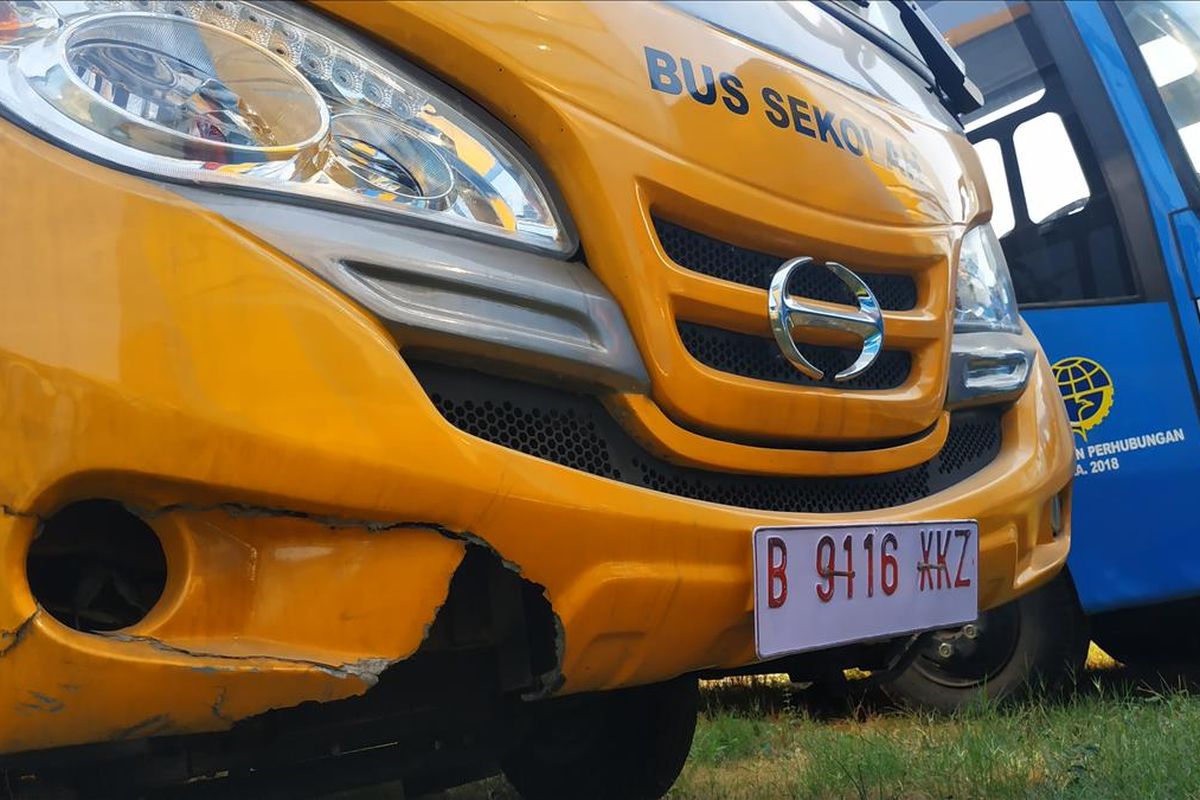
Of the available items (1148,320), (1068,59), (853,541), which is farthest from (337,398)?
(1068,59)

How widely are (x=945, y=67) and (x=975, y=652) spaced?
1764 millimetres

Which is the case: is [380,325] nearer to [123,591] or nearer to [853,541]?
[123,591]

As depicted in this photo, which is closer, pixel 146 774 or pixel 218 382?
pixel 218 382

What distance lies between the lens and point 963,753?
2199 mm

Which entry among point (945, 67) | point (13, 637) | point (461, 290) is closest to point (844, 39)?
point (945, 67)

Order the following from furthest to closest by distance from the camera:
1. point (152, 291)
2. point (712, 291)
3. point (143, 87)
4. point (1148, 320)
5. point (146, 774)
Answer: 1. point (1148, 320)
2. point (712, 291)
3. point (146, 774)
4. point (143, 87)
5. point (152, 291)

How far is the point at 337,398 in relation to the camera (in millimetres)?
1087

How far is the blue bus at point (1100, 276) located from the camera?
10.1 feet

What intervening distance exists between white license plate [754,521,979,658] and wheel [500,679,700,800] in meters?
0.53

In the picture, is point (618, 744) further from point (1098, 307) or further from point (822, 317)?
point (1098, 307)

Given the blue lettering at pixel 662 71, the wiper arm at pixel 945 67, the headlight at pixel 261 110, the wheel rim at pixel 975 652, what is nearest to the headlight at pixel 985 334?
the wiper arm at pixel 945 67

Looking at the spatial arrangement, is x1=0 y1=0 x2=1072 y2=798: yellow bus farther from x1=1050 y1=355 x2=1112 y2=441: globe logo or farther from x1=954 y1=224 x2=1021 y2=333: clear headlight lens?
x1=1050 y1=355 x2=1112 y2=441: globe logo

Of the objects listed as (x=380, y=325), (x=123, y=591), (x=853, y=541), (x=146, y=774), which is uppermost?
(x=380, y=325)

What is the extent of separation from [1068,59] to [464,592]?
2.85 meters
